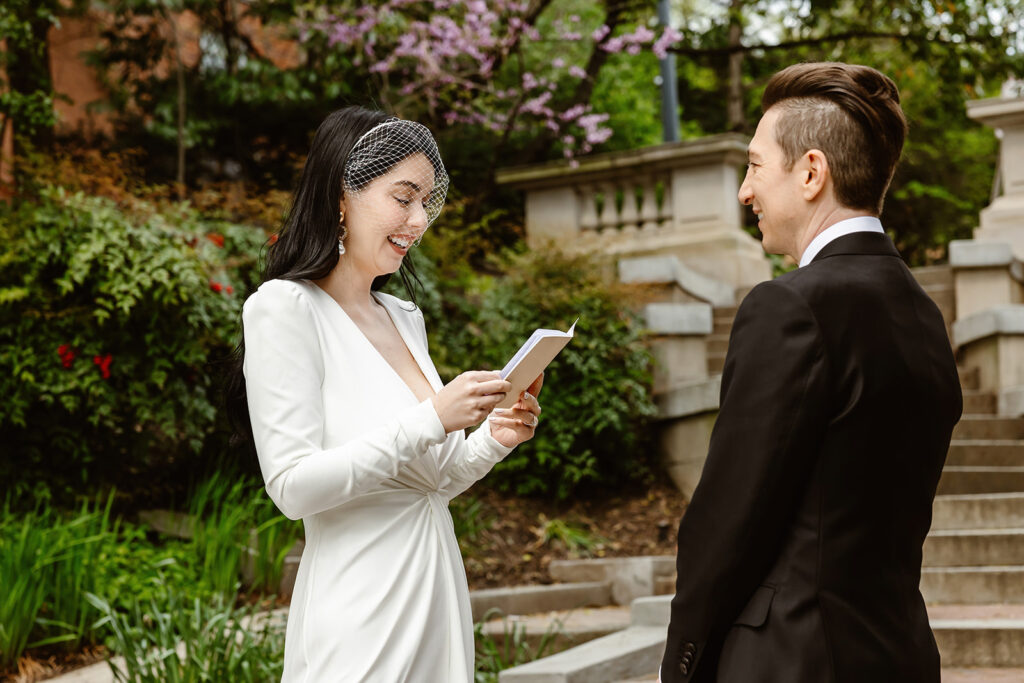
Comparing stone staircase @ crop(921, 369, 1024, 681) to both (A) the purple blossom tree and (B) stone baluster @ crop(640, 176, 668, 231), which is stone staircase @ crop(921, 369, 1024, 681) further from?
(A) the purple blossom tree

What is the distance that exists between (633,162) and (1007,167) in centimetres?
350

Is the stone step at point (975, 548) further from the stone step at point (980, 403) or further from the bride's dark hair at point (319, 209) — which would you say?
the bride's dark hair at point (319, 209)

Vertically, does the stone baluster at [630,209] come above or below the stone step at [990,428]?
above

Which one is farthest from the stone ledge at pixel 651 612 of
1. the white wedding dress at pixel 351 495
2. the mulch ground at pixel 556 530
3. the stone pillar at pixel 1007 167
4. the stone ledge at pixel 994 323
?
the stone pillar at pixel 1007 167

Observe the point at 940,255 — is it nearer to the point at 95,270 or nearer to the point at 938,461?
the point at 95,270

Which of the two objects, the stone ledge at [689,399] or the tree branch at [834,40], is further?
the tree branch at [834,40]

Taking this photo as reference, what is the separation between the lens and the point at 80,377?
6312 mm

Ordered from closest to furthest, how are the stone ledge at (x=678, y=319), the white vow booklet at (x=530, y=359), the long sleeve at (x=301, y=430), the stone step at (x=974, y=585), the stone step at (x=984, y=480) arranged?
the long sleeve at (x=301, y=430), the white vow booklet at (x=530, y=359), the stone step at (x=974, y=585), the stone step at (x=984, y=480), the stone ledge at (x=678, y=319)

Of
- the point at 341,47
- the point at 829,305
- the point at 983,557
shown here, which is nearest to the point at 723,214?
the point at 341,47

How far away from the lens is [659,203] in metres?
Result: 10.1

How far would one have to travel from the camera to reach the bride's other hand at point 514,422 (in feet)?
8.43

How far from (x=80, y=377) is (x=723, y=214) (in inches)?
236

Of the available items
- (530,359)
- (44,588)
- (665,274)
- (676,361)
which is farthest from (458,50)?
(530,359)

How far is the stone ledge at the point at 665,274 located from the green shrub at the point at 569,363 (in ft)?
2.21
